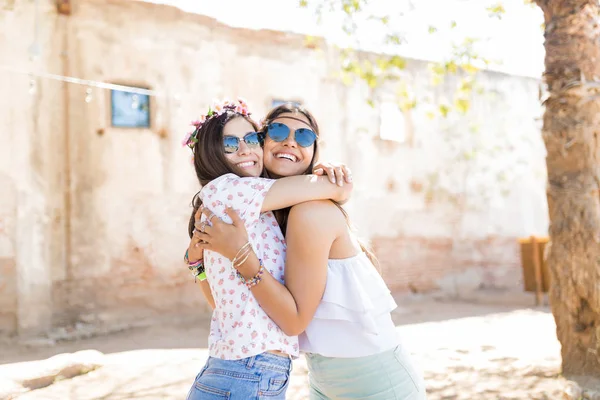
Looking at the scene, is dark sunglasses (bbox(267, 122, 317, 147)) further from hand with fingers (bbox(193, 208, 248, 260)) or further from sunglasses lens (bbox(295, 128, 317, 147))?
hand with fingers (bbox(193, 208, 248, 260))

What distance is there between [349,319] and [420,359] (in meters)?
4.25

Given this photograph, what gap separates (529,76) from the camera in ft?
47.1

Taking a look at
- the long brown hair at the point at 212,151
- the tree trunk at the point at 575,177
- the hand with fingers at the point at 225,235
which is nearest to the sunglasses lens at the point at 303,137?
the long brown hair at the point at 212,151

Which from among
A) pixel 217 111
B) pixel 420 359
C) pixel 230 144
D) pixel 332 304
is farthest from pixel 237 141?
pixel 420 359

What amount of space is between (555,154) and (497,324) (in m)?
4.79

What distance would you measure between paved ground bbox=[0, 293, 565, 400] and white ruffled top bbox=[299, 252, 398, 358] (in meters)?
2.73

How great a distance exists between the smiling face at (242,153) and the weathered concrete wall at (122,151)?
24.1ft

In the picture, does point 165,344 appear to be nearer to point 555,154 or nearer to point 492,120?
point 555,154

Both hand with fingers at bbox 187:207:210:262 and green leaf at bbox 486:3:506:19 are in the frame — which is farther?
green leaf at bbox 486:3:506:19

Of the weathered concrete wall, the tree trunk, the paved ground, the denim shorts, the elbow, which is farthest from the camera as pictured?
the weathered concrete wall

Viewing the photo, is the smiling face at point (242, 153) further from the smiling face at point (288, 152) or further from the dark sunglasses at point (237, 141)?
the smiling face at point (288, 152)

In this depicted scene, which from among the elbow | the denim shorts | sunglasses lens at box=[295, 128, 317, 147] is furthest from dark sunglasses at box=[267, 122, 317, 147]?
the denim shorts

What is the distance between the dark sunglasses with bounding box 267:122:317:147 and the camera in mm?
1999

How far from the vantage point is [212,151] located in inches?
72.9
